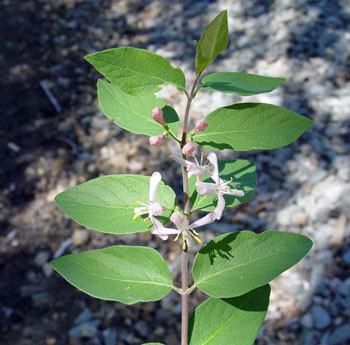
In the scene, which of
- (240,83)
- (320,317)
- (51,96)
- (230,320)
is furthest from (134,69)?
(51,96)

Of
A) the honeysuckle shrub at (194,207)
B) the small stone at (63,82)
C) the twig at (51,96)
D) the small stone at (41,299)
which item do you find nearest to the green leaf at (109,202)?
the honeysuckle shrub at (194,207)

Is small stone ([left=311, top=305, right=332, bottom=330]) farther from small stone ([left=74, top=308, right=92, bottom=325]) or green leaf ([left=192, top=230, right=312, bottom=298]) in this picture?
green leaf ([left=192, top=230, right=312, bottom=298])

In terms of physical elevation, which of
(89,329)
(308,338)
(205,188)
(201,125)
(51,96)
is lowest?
(308,338)

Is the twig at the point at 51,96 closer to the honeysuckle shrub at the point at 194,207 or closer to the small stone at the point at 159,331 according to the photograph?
the small stone at the point at 159,331

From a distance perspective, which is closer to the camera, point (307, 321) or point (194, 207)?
point (194, 207)

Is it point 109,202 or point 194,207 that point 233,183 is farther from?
point 109,202

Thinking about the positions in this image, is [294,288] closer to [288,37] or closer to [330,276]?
[330,276]

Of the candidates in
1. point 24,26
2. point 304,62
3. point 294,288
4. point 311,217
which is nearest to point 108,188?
point 294,288
